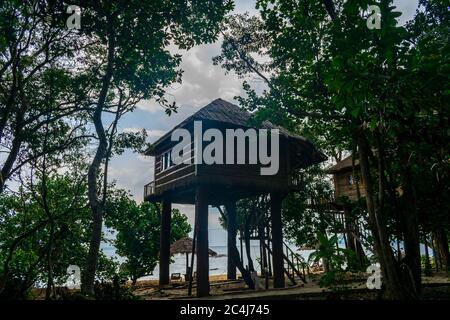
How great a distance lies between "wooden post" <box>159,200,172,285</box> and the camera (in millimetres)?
16750

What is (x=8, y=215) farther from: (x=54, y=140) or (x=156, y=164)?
(x=54, y=140)

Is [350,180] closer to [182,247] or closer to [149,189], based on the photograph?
[182,247]

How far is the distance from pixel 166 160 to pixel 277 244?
7.24 meters

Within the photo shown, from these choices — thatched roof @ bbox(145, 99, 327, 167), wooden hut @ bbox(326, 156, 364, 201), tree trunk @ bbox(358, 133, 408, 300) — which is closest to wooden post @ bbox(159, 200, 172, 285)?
thatched roof @ bbox(145, 99, 327, 167)

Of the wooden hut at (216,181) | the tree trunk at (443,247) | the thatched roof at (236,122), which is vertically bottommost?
the tree trunk at (443,247)

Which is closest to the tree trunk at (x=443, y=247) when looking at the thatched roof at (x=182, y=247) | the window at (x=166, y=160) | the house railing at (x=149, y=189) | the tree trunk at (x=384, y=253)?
the tree trunk at (x=384, y=253)

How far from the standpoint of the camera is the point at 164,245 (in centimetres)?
1702

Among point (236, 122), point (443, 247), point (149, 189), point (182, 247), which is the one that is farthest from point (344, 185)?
point (149, 189)

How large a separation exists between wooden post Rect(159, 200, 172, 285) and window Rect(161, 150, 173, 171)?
2031 millimetres

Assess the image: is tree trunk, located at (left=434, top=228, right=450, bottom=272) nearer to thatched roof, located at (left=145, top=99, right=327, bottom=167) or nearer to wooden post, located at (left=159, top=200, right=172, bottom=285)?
thatched roof, located at (left=145, top=99, right=327, bottom=167)

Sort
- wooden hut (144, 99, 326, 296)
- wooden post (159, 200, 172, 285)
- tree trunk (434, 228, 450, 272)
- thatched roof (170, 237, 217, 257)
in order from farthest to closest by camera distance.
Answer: thatched roof (170, 237, 217, 257) < tree trunk (434, 228, 450, 272) < wooden post (159, 200, 172, 285) < wooden hut (144, 99, 326, 296)

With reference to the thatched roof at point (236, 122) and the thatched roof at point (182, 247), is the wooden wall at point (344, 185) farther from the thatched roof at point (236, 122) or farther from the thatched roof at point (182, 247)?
the thatched roof at point (182, 247)

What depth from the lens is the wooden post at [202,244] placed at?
11.9 m

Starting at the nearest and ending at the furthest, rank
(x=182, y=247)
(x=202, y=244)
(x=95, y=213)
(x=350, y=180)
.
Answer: (x=95, y=213)
(x=202, y=244)
(x=350, y=180)
(x=182, y=247)
